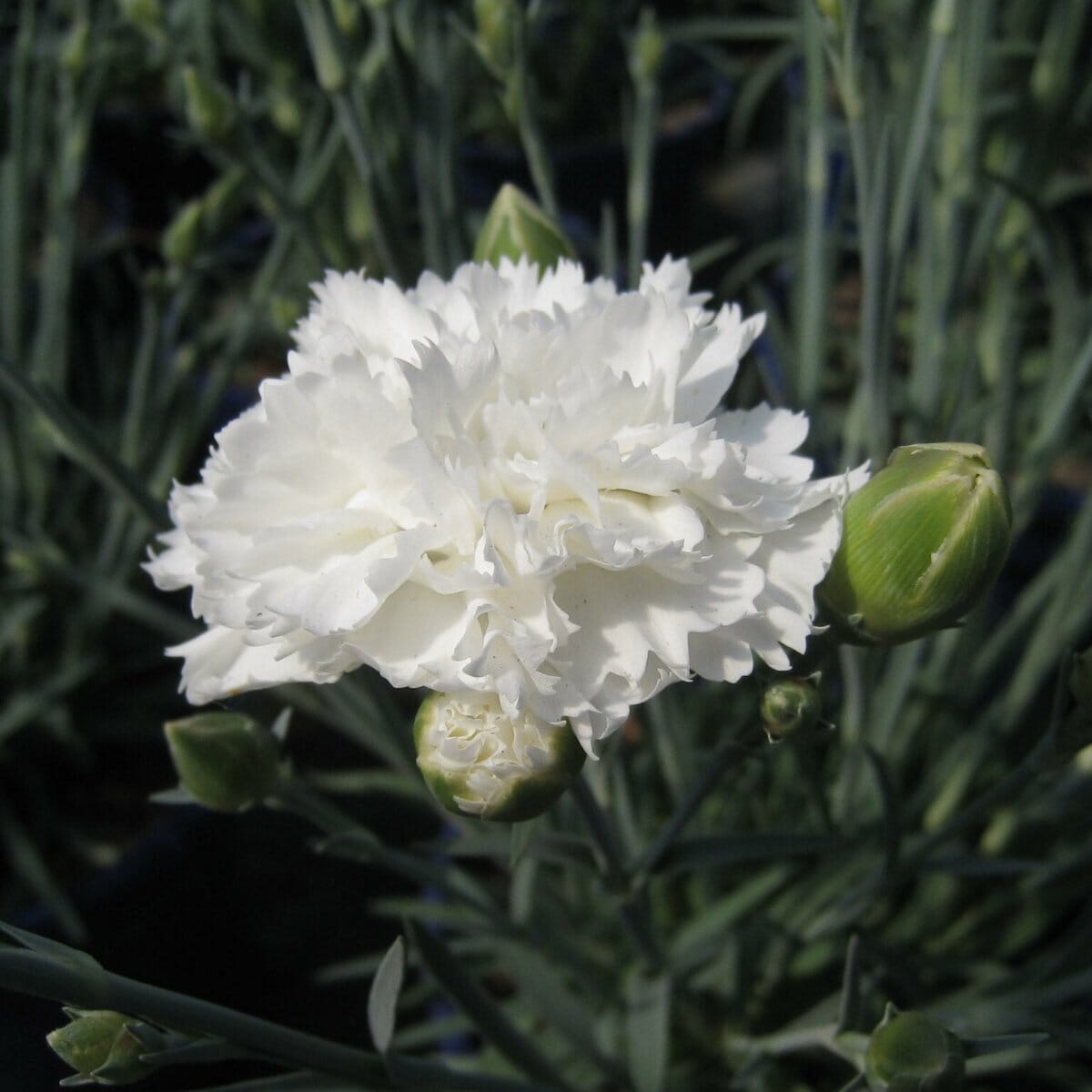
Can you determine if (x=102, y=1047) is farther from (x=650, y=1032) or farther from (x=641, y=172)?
(x=641, y=172)

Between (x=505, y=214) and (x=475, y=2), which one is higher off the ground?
(x=475, y=2)

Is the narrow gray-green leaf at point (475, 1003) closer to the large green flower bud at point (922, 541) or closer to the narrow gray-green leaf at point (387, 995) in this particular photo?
the narrow gray-green leaf at point (387, 995)

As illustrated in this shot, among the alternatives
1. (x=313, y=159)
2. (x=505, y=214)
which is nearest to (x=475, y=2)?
(x=505, y=214)

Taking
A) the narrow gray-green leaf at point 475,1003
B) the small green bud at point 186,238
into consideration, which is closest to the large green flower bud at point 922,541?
the narrow gray-green leaf at point 475,1003

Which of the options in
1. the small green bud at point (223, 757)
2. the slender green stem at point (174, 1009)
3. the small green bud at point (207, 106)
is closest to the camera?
the slender green stem at point (174, 1009)

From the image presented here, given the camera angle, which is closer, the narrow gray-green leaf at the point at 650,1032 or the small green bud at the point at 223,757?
the small green bud at the point at 223,757

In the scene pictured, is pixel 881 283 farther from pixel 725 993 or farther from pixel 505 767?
pixel 725 993

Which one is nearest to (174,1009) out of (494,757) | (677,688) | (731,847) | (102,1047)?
(102,1047)
